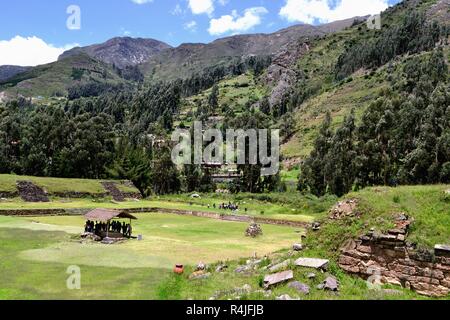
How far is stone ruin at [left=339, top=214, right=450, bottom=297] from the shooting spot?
62.7 feet

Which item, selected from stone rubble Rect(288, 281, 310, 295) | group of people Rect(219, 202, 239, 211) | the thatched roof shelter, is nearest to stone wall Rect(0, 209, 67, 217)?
the thatched roof shelter

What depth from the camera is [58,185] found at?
74000 millimetres

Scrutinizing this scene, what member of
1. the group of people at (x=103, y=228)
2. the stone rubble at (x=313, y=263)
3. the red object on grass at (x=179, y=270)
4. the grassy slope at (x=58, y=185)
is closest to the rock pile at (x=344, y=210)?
the stone rubble at (x=313, y=263)

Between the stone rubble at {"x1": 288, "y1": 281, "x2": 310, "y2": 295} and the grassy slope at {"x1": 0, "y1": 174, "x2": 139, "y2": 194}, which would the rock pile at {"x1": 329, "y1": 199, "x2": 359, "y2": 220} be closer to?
the stone rubble at {"x1": 288, "y1": 281, "x2": 310, "y2": 295}

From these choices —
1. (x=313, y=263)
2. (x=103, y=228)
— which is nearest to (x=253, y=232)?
(x=103, y=228)

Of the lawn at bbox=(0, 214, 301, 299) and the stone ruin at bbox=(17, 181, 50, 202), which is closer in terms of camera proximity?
the lawn at bbox=(0, 214, 301, 299)

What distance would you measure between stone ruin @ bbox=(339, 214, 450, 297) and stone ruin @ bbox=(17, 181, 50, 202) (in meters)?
56.4

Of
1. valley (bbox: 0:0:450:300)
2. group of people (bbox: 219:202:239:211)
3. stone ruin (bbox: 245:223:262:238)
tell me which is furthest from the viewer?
group of people (bbox: 219:202:239:211)

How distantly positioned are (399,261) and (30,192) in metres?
59.9

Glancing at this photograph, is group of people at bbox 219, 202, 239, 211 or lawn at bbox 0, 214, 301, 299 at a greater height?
lawn at bbox 0, 214, 301, 299

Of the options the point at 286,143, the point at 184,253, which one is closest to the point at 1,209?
the point at 184,253

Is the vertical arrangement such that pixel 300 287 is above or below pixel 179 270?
above

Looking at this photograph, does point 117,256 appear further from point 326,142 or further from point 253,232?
point 326,142
